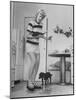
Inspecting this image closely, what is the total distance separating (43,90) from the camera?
2.39 metres

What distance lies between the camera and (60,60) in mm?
2443

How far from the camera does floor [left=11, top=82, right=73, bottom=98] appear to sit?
7.62ft

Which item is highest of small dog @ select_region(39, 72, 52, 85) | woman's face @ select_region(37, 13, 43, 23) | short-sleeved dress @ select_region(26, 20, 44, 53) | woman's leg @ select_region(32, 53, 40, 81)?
woman's face @ select_region(37, 13, 43, 23)

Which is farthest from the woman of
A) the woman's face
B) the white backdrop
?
the white backdrop

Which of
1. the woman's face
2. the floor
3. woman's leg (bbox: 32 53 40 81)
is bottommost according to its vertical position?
the floor

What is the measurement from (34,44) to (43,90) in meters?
0.43

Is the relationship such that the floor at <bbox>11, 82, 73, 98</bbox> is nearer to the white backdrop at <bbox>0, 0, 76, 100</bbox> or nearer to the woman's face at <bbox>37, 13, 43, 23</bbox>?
the white backdrop at <bbox>0, 0, 76, 100</bbox>

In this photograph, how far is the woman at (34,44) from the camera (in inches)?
92.9

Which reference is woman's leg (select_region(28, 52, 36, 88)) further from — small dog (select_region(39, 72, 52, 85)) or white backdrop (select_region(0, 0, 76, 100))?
white backdrop (select_region(0, 0, 76, 100))

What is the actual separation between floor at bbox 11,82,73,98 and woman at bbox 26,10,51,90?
1.9 inches

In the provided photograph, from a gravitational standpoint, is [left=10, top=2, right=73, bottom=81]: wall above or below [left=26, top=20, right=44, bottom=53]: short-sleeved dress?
above

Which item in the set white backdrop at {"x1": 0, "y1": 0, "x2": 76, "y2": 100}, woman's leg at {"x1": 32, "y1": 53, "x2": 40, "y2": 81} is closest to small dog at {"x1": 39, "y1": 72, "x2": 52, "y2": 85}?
woman's leg at {"x1": 32, "y1": 53, "x2": 40, "y2": 81}
